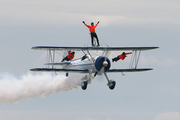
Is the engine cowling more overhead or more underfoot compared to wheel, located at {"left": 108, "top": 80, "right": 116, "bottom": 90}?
more overhead

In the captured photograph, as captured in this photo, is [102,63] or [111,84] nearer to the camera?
[102,63]

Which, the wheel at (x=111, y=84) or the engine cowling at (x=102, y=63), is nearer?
the engine cowling at (x=102, y=63)

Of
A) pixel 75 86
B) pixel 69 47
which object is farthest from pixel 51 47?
pixel 75 86

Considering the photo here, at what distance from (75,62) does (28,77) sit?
5.50 metres

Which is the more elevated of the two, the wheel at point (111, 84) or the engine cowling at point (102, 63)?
the engine cowling at point (102, 63)

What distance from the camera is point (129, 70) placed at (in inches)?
2285

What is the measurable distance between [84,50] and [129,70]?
4.66m

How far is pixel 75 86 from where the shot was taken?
2323 inches

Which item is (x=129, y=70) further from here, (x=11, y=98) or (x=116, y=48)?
(x=11, y=98)

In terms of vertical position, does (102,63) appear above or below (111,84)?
above

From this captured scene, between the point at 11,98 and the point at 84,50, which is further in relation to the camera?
the point at 11,98

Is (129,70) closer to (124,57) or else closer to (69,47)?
(124,57)

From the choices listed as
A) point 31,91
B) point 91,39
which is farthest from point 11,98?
point 91,39

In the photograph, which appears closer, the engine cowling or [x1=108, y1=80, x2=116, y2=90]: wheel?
the engine cowling
